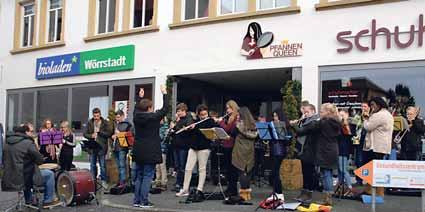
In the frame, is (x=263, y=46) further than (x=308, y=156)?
Yes

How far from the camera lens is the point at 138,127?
9648mm

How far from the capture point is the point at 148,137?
31.4ft

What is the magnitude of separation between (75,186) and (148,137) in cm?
176

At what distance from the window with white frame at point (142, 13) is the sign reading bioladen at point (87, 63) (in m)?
0.79

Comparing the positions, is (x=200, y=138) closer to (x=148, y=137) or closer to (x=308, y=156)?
(x=148, y=137)

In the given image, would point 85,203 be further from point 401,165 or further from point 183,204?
point 401,165

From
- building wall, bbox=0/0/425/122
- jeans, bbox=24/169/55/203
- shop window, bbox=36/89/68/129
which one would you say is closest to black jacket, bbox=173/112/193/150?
jeans, bbox=24/169/55/203

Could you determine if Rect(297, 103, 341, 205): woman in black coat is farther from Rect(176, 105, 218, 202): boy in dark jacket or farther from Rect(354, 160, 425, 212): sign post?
Rect(176, 105, 218, 202): boy in dark jacket

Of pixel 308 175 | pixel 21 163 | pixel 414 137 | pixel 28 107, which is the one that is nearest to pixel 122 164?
pixel 21 163

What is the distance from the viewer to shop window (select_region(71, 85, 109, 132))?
16.7m

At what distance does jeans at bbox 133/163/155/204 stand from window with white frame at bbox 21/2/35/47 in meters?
11.2

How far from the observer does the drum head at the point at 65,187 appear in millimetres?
10117

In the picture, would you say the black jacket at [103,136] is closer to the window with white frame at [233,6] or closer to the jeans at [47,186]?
the jeans at [47,186]

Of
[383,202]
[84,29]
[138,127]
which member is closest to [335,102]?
[383,202]
